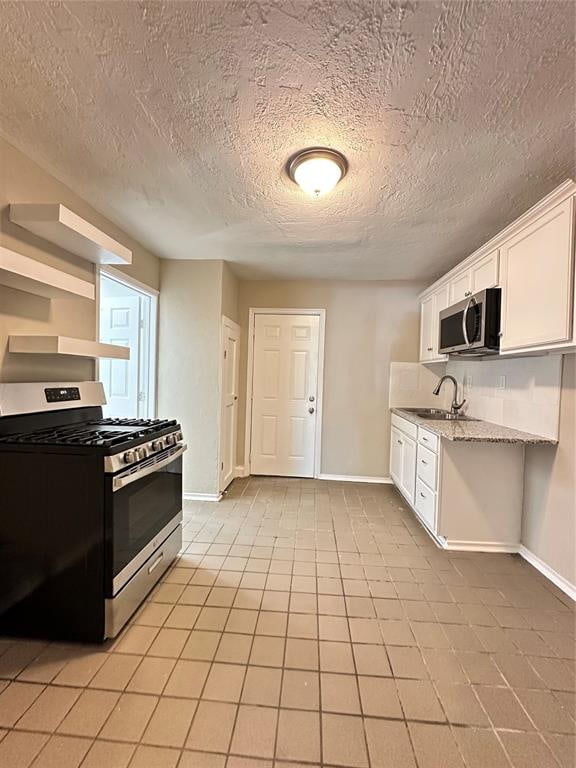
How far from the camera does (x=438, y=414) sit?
154 inches

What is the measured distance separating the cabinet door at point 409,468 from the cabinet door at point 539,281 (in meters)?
1.34

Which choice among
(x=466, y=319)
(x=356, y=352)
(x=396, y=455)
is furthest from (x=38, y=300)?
(x=396, y=455)

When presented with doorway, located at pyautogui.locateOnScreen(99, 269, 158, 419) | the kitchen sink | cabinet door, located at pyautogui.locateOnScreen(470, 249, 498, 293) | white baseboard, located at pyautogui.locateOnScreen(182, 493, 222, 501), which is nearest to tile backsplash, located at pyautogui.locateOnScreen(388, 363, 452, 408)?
the kitchen sink

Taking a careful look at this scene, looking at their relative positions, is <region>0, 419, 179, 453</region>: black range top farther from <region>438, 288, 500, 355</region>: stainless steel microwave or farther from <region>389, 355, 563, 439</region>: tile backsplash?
<region>389, 355, 563, 439</region>: tile backsplash

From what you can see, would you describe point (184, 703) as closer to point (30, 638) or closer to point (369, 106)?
point (30, 638)

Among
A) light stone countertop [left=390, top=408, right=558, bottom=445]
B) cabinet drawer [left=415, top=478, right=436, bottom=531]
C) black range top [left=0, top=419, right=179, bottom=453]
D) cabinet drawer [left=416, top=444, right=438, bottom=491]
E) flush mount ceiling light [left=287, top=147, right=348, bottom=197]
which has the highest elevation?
flush mount ceiling light [left=287, top=147, right=348, bottom=197]

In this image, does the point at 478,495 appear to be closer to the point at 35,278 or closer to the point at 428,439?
the point at 428,439

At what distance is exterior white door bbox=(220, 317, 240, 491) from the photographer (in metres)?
3.83

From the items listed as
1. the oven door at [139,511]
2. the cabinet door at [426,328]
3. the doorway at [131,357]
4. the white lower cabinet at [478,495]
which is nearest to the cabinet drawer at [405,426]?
the white lower cabinet at [478,495]

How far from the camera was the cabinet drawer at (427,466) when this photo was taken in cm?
288

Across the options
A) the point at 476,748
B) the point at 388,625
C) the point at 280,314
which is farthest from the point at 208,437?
the point at 476,748

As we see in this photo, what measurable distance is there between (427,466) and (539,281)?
5.13 feet

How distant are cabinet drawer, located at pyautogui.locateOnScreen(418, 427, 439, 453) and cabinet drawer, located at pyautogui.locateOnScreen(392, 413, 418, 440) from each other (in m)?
0.13

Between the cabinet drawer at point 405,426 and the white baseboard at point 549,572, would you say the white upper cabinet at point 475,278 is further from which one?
the white baseboard at point 549,572
